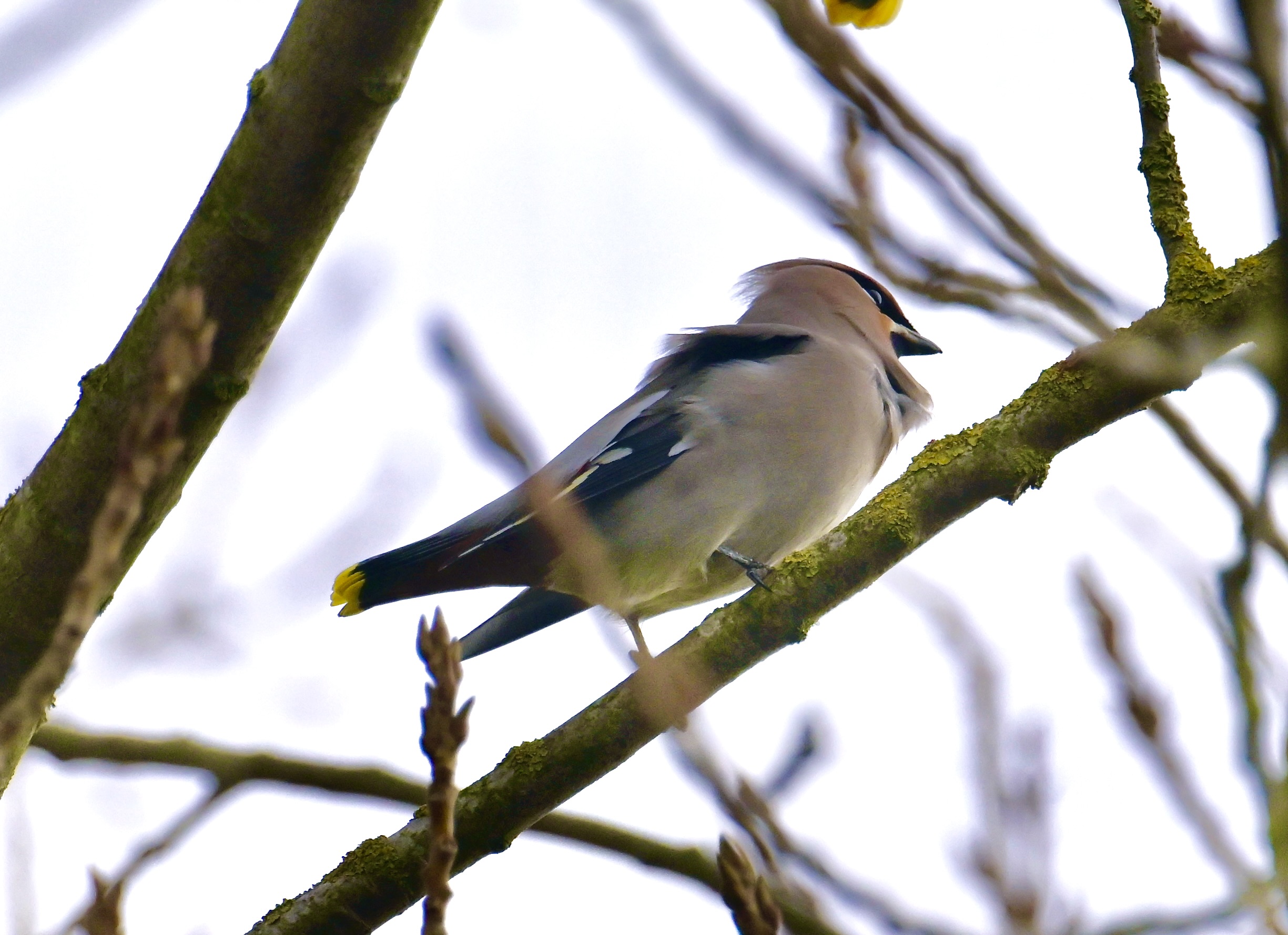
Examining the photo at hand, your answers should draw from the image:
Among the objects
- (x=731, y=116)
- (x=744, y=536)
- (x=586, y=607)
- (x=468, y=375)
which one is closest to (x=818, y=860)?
(x=468, y=375)

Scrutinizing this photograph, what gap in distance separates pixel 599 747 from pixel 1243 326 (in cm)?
154

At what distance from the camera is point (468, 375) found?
171cm

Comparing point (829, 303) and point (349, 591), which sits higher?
point (829, 303)

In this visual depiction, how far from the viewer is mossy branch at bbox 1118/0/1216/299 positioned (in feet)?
9.13

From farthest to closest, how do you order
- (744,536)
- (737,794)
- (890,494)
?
(744,536) < (890,494) < (737,794)

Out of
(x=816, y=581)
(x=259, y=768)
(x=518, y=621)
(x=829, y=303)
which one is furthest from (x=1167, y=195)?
(x=829, y=303)

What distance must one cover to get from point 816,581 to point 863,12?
116cm

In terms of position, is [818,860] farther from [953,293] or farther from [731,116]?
[731,116]

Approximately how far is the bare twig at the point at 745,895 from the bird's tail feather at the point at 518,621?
3132 mm

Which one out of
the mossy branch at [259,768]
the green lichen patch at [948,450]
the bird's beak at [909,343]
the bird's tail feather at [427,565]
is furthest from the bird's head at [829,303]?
the mossy branch at [259,768]

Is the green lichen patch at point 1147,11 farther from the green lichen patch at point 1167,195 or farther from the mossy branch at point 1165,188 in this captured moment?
the green lichen patch at point 1167,195

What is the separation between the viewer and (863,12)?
2674 mm

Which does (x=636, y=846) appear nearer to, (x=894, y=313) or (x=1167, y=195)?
(x=1167, y=195)

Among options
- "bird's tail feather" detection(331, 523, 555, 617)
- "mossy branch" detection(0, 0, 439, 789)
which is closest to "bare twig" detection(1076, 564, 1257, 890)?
"mossy branch" detection(0, 0, 439, 789)
